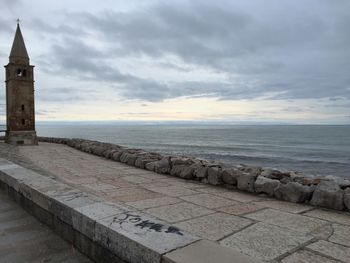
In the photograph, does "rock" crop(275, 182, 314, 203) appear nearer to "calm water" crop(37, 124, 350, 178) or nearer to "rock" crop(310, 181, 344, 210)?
"rock" crop(310, 181, 344, 210)

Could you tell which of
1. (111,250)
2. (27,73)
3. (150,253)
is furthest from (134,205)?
(27,73)

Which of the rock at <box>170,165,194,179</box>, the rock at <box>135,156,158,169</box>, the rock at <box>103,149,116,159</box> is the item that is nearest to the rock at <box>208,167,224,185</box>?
the rock at <box>170,165,194,179</box>

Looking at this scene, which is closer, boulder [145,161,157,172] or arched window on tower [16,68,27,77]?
boulder [145,161,157,172]

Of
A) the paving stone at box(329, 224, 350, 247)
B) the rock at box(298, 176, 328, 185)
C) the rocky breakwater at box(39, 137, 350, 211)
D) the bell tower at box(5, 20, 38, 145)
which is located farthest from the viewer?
the bell tower at box(5, 20, 38, 145)

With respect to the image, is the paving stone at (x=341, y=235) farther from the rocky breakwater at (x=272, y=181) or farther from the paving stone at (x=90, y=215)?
the paving stone at (x=90, y=215)

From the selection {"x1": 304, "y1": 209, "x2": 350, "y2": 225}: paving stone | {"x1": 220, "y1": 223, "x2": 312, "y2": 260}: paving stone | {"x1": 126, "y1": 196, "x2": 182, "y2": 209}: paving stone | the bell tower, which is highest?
A: the bell tower

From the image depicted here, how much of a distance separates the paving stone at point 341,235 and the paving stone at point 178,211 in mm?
1408

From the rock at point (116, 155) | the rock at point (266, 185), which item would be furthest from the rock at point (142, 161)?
the rock at point (266, 185)

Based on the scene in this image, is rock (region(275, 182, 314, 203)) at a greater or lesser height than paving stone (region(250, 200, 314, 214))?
greater

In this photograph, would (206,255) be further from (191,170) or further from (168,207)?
(191,170)

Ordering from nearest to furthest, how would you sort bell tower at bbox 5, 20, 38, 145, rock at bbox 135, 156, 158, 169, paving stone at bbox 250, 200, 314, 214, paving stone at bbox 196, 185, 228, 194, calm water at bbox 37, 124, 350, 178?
paving stone at bbox 250, 200, 314, 214, paving stone at bbox 196, 185, 228, 194, rock at bbox 135, 156, 158, 169, bell tower at bbox 5, 20, 38, 145, calm water at bbox 37, 124, 350, 178

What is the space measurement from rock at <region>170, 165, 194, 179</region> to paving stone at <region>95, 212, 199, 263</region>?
3.90 metres

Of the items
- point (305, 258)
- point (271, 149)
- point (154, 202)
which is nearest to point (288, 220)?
point (305, 258)

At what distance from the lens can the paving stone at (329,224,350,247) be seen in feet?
9.40
